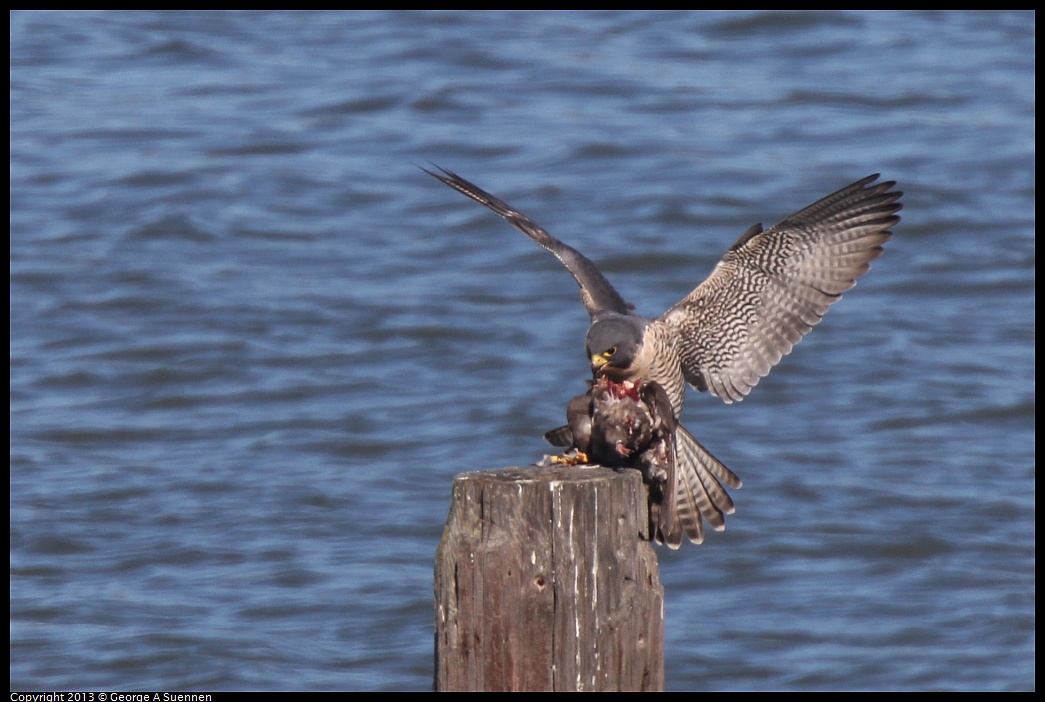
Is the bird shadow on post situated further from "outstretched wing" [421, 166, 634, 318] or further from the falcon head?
"outstretched wing" [421, 166, 634, 318]

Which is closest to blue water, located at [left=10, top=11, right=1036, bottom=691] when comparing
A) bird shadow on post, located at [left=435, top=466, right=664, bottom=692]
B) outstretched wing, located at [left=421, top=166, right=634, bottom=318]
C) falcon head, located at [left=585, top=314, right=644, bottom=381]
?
outstretched wing, located at [left=421, top=166, right=634, bottom=318]

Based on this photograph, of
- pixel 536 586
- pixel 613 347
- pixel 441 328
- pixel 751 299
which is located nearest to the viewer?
pixel 536 586

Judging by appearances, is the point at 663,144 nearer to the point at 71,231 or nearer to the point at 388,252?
the point at 388,252

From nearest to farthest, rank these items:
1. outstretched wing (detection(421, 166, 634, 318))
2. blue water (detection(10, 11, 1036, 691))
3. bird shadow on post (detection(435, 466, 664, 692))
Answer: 1. bird shadow on post (detection(435, 466, 664, 692))
2. outstretched wing (detection(421, 166, 634, 318))
3. blue water (detection(10, 11, 1036, 691))

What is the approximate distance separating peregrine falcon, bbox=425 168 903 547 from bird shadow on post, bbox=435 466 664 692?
1832 millimetres

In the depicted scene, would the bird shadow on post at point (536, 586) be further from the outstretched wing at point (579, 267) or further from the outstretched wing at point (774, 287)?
the outstretched wing at point (774, 287)

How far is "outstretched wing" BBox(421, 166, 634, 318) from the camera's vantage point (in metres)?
5.92

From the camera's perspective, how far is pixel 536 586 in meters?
4.01

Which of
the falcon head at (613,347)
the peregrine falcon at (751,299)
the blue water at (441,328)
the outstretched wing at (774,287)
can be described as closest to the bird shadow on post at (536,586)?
the falcon head at (613,347)

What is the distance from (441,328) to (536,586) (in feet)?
26.3

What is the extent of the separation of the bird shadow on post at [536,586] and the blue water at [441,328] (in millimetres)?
3815

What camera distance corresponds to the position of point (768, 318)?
6.08 meters

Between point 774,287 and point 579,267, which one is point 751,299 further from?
point 579,267

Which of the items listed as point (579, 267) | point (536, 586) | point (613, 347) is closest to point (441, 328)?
point (579, 267)
